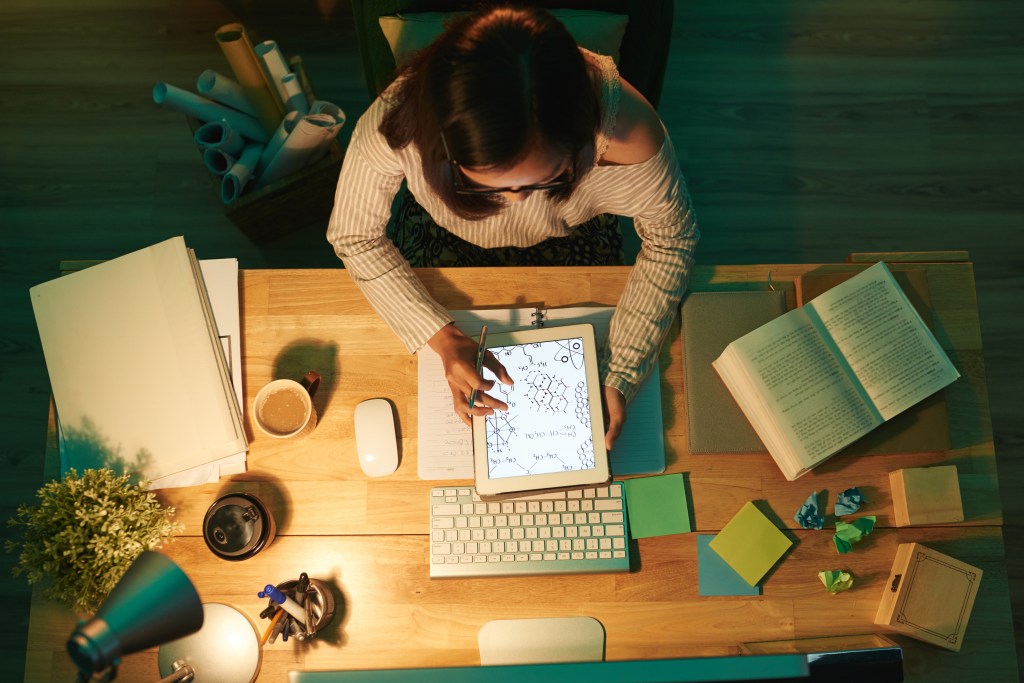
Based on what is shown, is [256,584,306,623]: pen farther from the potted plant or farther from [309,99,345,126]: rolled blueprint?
[309,99,345,126]: rolled blueprint

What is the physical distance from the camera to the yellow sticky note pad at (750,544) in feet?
3.51

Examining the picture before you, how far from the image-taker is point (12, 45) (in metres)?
2.09

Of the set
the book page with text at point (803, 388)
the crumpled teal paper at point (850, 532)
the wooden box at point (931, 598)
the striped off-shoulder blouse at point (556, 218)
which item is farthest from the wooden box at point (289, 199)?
the wooden box at point (931, 598)

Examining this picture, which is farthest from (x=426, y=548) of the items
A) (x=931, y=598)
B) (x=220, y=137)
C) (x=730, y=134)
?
(x=730, y=134)

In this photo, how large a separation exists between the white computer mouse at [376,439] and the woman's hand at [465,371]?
116 millimetres

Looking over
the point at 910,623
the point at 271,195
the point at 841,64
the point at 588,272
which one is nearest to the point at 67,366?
the point at 271,195

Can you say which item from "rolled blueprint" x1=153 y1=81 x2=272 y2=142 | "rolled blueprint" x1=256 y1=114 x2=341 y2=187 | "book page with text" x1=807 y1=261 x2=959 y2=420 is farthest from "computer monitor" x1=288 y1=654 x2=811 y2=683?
"rolled blueprint" x1=153 y1=81 x2=272 y2=142

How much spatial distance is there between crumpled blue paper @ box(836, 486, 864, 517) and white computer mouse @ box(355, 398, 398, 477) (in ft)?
2.37

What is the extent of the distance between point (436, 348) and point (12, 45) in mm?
1957

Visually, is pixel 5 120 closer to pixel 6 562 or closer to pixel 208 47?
pixel 208 47

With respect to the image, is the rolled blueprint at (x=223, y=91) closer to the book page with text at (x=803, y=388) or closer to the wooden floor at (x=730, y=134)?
the wooden floor at (x=730, y=134)

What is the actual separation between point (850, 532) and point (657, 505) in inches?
11.8

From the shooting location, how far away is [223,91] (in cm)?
165

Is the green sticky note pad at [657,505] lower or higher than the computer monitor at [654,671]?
lower
